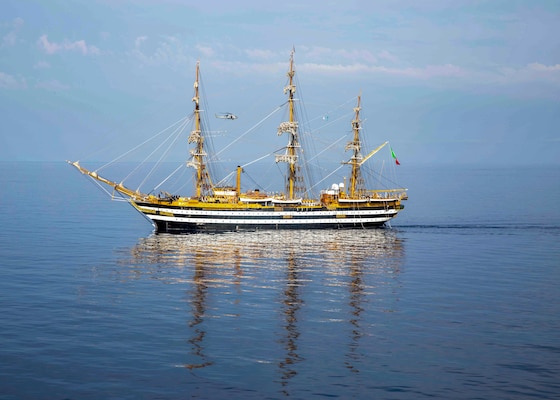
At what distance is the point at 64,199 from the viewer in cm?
15675

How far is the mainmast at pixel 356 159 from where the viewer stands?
107 m

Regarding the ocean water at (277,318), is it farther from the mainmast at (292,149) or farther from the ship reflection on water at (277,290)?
the mainmast at (292,149)

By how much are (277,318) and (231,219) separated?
50061mm

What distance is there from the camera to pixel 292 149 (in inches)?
4163

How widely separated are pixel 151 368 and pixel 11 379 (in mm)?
7063

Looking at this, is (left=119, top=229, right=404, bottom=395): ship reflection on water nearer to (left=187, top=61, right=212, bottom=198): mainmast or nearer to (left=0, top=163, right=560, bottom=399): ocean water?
(left=0, top=163, right=560, bottom=399): ocean water

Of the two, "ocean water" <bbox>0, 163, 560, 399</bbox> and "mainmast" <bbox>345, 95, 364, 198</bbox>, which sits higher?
"mainmast" <bbox>345, 95, 364, 198</bbox>

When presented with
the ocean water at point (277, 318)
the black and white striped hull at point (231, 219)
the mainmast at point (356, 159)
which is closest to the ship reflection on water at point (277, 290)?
the ocean water at point (277, 318)

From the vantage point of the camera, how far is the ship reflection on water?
38094 mm

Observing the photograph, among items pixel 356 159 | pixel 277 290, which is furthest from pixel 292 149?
pixel 277 290

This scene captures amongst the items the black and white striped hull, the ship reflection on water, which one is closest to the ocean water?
the ship reflection on water

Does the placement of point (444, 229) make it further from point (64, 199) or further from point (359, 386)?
point (64, 199)

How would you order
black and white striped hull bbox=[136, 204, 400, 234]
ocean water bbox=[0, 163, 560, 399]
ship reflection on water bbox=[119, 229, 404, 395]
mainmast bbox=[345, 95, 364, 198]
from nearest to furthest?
ocean water bbox=[0, 163, 560, 399] → ship reflection on water bbox=[119, 229, 404, 395] → black and white striped hull bbox=[136, 204, 400, 234] → mainmast bbox=[345, 95, 364, 198]

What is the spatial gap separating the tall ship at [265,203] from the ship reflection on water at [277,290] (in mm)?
3886
